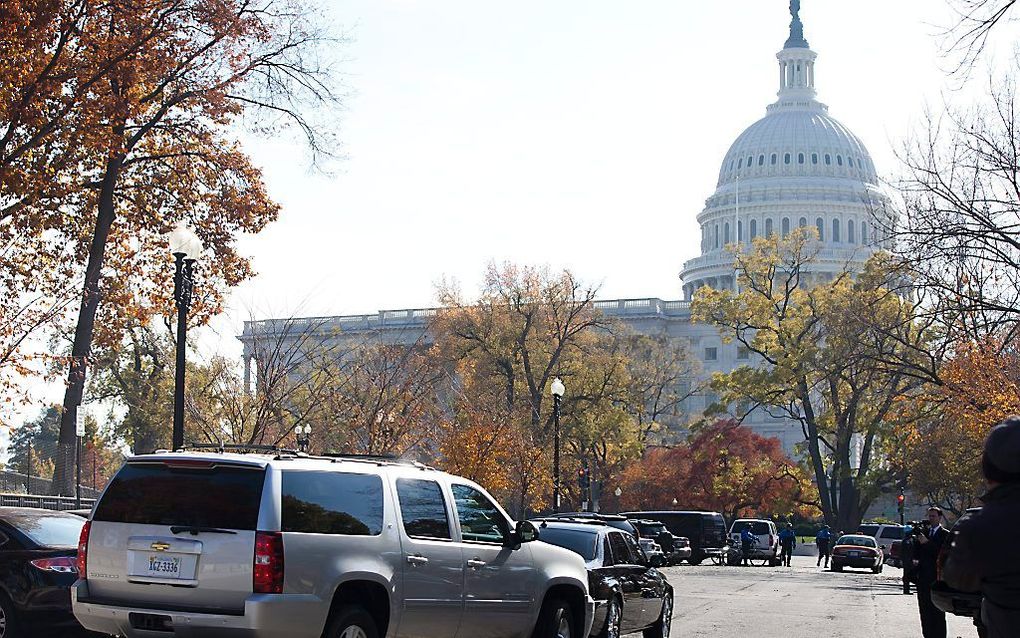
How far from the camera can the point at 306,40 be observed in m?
26.9

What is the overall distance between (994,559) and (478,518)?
690 centimetres

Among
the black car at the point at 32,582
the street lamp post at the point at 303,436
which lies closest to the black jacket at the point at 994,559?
the black car at the point at 32,582

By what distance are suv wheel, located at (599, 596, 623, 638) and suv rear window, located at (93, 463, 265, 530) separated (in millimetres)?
6294

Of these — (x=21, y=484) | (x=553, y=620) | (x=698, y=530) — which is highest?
(x=21, y=484)

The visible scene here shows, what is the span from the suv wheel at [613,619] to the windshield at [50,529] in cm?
558

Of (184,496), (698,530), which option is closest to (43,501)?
(184,496)

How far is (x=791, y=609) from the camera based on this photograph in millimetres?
26250

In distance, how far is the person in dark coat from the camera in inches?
265

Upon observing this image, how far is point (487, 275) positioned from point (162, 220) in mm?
38579

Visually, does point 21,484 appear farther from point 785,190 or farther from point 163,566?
point 785,190

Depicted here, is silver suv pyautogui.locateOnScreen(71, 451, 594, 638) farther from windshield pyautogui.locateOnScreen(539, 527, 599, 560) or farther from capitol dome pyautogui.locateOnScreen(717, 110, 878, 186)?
capitol dome pyautogui.locateOnScreen(717, 110, 878, 186)

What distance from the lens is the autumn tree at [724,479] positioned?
79438 mm

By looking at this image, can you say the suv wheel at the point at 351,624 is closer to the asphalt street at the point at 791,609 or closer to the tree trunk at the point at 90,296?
the asphalt street at the point at 791,609

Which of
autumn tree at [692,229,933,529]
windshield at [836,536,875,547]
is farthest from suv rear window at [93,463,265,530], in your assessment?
autumn tree at [692,229,933,529]
